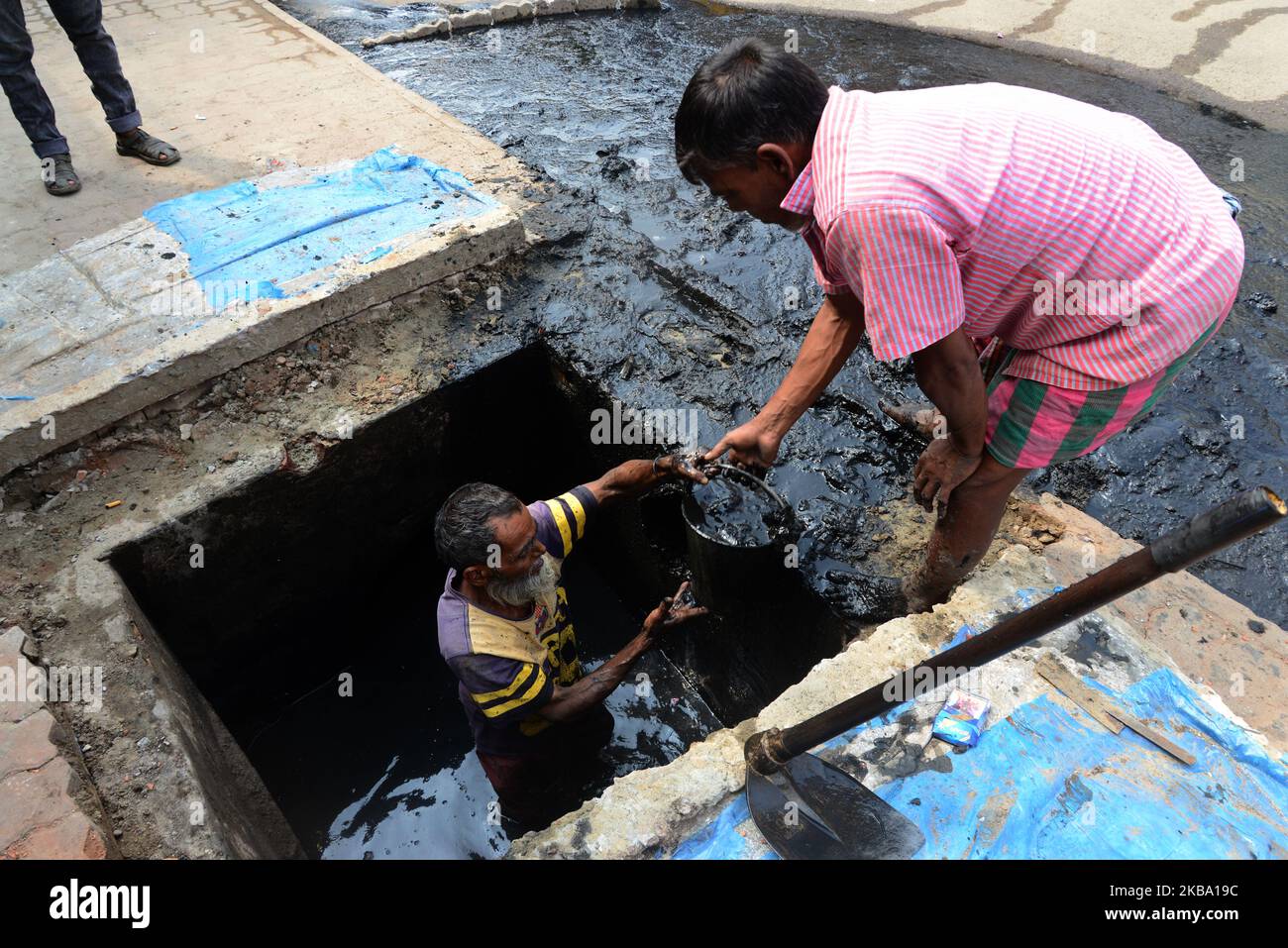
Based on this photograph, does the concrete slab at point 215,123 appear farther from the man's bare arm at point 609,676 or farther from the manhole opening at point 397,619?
the man's bare arm at point 609,676

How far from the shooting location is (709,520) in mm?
2836

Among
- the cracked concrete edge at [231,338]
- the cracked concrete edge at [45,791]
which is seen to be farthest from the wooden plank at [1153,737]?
the cracked concrete edge at [231,338]

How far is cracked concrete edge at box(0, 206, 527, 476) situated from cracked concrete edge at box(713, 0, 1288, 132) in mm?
5212

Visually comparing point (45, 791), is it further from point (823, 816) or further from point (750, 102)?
point (750, 102)

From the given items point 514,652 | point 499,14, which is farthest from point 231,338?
point 499,14

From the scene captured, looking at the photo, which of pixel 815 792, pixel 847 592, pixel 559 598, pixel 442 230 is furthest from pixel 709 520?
pixel 442 230

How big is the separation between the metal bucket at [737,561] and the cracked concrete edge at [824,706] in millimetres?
453

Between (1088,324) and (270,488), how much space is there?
124 inches

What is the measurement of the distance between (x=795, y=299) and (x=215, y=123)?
4.17m

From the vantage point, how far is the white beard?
2.63 metres

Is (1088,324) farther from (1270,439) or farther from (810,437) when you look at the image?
(1270,439)

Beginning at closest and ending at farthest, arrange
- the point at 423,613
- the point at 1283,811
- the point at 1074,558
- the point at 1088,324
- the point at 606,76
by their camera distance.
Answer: the point at 1088,324 → the point at 1283,811 → the point at 1074,558 → the point at 423,613 → the point at 606,76

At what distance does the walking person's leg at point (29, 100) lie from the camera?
423cm

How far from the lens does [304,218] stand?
4.14 meters
